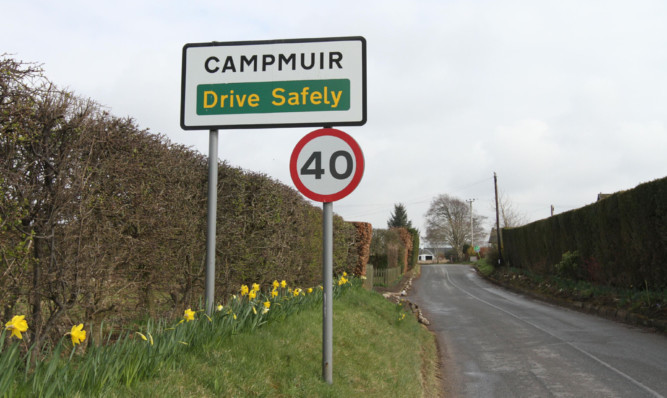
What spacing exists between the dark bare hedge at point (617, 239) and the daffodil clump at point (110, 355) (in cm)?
1354

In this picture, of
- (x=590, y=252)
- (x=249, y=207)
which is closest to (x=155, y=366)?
(x=249, y=207)

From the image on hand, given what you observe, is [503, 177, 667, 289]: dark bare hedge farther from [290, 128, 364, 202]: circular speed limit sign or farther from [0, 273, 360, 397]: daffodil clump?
[0, 273, 360, 397]: daffodil clump

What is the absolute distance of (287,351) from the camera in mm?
4566

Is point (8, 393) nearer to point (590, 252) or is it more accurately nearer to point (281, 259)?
point (281, 259)

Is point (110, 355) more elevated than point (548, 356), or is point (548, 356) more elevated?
point (110, 355)

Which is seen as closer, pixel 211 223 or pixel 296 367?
pixel 296 367

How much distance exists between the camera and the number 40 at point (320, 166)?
14.4 feet

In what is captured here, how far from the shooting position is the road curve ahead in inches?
269

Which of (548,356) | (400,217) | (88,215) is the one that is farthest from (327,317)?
(400,217)

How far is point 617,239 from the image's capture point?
17.5 metres

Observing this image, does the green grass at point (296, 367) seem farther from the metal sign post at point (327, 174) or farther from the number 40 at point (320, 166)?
the number 40 at point (320, 166)

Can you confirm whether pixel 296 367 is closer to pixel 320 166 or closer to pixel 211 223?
pixel 211 223

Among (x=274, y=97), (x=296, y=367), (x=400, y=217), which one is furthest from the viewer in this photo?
(x=400, y=217)

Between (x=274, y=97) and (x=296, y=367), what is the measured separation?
255cm
